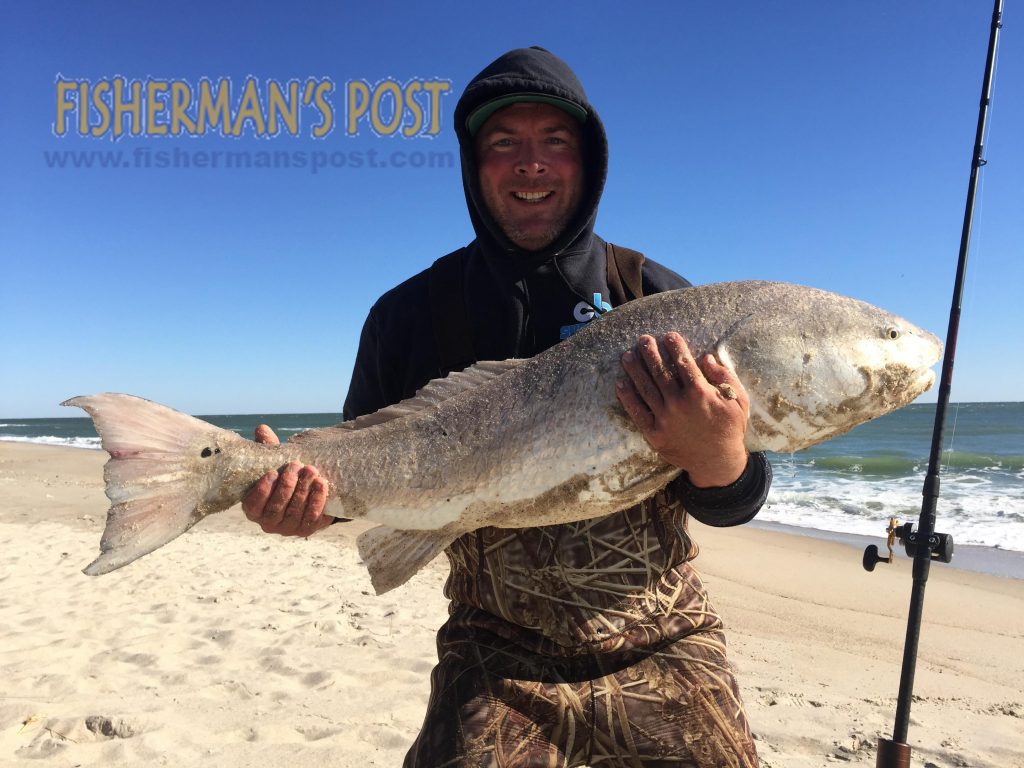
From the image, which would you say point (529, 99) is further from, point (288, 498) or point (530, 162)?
point (288, 498)

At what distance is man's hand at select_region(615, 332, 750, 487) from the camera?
2.31 metres

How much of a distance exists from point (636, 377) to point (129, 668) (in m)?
5.00

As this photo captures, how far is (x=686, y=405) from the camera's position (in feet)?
A: 7.54

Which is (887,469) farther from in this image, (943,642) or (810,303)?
(810,303)

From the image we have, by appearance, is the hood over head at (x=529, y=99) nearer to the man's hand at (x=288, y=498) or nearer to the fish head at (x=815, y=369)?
the fish head at (x=815, y=369)

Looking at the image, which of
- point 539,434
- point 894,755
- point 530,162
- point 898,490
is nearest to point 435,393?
point 539,434

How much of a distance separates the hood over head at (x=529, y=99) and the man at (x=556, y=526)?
1 centimetres

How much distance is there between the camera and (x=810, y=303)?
2.62m

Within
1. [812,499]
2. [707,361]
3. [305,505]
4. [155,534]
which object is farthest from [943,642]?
[812,499]

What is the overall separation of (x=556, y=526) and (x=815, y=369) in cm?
125

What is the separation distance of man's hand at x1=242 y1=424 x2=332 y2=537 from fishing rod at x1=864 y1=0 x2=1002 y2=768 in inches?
119

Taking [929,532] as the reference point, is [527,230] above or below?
above

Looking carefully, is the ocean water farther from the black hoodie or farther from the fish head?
the black hoodie

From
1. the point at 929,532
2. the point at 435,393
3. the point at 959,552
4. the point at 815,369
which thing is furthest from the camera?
the point at 959,552
